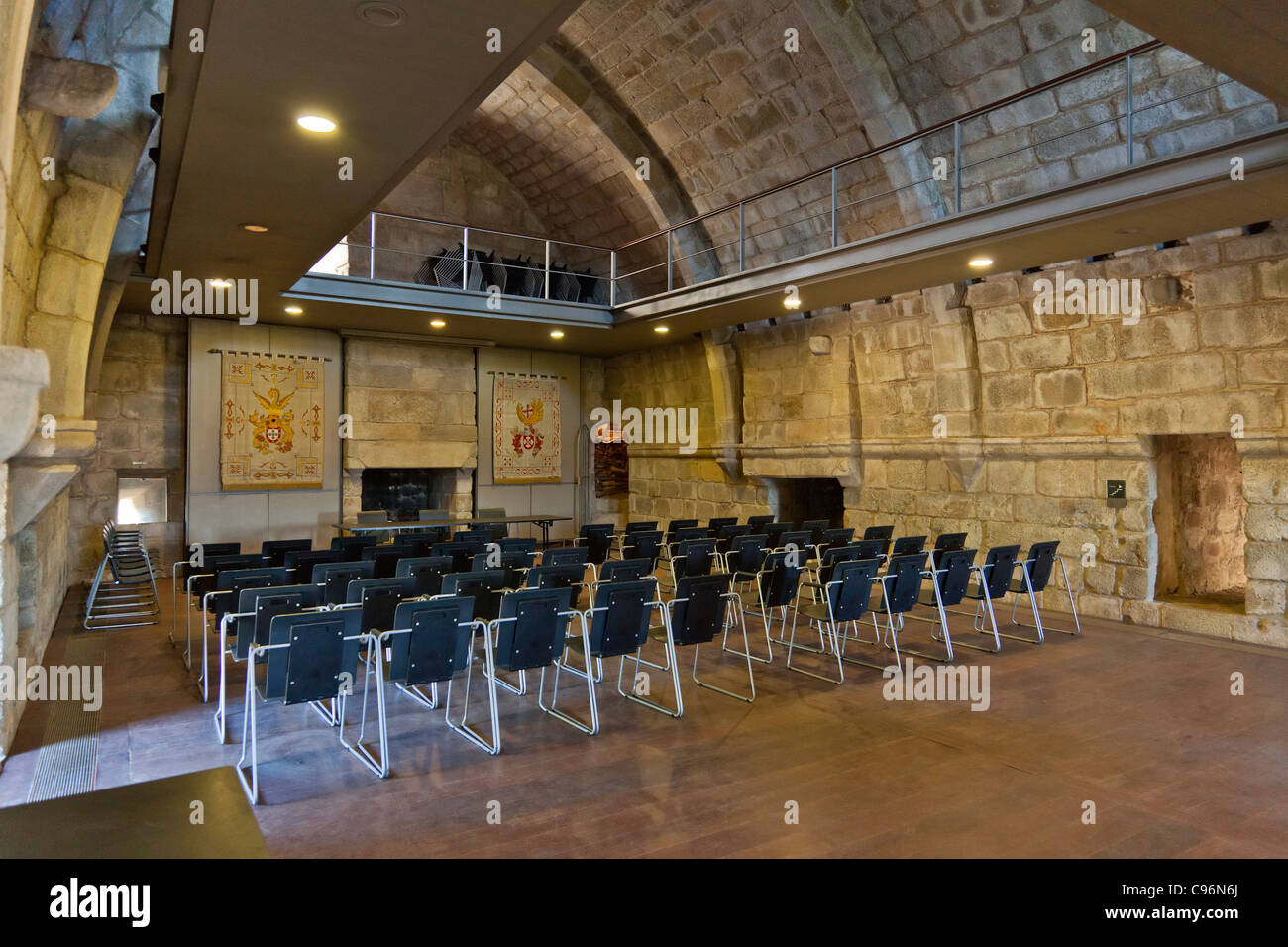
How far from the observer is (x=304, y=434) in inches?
455

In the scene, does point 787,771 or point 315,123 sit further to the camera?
point 315,123

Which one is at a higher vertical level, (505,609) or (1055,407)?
(1055,407)

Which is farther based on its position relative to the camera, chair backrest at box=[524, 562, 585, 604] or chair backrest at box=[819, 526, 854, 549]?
chair backrest at box=[819, 526, 854, 549]

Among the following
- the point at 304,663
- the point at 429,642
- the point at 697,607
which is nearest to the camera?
the point at 304,663

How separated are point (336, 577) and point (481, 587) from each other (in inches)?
41.6

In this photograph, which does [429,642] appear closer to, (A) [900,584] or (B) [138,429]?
(A) [900,584]

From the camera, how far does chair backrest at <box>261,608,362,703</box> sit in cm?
395

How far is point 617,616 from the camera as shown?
15.7ft

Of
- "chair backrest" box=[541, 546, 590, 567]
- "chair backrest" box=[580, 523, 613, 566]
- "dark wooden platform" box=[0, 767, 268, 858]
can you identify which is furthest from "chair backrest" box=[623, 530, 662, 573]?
"dark wooden platform" box=[0, 767, 268, 858]

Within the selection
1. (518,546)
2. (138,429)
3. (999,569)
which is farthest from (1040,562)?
(138,429)

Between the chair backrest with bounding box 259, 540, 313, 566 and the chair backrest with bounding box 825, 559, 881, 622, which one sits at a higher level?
the chair backrest with bounding box 259, 540, 313, 566

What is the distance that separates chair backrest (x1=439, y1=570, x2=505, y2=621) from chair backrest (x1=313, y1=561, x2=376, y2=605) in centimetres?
70

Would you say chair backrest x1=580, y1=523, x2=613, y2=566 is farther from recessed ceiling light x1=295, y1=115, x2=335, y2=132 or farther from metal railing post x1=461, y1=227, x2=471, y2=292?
recessed ceiling light x1=295, y1=115, x2=335, y2=132
